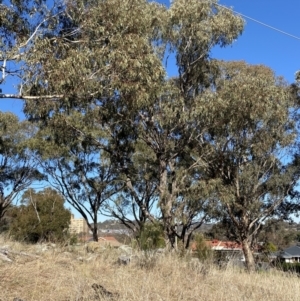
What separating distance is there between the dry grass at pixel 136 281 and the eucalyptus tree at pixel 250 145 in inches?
307

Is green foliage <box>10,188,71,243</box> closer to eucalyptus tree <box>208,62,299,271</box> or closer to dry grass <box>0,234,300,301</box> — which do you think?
eucalyptus tree <box>208,62,299,271</box>

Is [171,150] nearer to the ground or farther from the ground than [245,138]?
nearer to the ground

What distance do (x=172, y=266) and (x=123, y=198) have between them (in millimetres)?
21232

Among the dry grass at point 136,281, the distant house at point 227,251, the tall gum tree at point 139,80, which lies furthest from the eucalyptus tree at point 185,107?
the dry grass at point 136,281

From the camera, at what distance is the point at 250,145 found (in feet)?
64.4

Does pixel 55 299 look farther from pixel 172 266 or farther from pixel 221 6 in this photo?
pixel 221 6

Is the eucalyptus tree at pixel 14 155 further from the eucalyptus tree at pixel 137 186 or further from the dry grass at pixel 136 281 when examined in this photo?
the dry grass at pixel 136 281

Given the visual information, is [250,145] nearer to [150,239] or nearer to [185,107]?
[185,107]

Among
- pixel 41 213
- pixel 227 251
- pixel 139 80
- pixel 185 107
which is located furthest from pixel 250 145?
Answer: pixel 41 213

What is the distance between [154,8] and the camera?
15.3m

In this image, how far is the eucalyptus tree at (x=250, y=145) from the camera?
15484mm

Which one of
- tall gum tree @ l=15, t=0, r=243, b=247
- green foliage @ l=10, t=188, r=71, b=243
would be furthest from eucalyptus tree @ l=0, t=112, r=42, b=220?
tall gum tree @ l=15, t=0, r=243, b=247

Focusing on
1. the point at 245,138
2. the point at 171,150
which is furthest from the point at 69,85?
the point at 245,138

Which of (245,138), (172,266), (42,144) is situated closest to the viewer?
(172,266)
